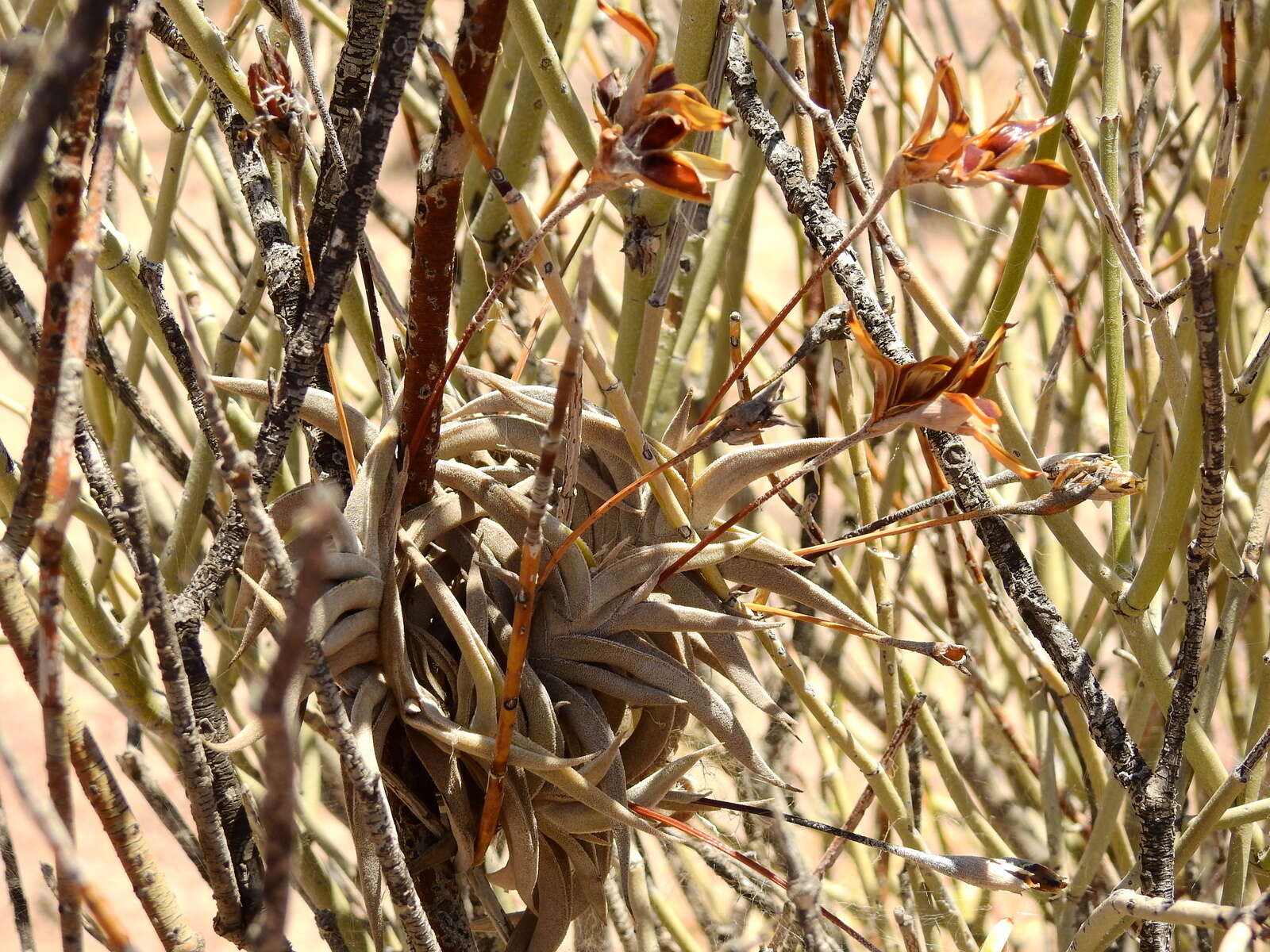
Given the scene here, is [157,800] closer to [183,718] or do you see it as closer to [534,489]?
[183,718]

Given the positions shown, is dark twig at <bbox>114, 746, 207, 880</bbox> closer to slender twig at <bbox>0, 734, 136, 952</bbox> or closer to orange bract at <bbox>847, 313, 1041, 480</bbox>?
slender twig at <bbox>0, 734, 136, 952</bbox>

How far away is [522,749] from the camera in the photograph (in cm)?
33

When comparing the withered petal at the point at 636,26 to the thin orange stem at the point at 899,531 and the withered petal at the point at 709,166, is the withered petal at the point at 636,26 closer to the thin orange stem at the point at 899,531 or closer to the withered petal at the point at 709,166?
Answer: the withered petal at the point at 709,166

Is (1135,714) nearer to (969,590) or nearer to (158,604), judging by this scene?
(969,590)

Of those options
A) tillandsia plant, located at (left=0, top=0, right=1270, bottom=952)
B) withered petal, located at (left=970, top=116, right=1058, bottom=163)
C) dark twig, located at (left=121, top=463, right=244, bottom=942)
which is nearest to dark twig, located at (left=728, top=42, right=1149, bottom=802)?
tillandsia plant, located at (left=0, top=0, right=1270, bottom=952)

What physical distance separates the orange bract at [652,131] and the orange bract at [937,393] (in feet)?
0.20

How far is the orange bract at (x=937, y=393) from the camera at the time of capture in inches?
10.8

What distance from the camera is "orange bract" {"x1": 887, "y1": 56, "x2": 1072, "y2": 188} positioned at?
272mm

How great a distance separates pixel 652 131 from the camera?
259 millimetres

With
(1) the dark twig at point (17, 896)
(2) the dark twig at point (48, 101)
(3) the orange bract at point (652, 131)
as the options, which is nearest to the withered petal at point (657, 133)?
(3) the orange bract at point (652, 131)

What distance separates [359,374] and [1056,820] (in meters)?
1.70

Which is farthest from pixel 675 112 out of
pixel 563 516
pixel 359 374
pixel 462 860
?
pixel 359 374

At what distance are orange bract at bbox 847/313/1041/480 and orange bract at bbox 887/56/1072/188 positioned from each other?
0.04 m

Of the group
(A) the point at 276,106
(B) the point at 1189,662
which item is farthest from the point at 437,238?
(B) the point at 1189,662
